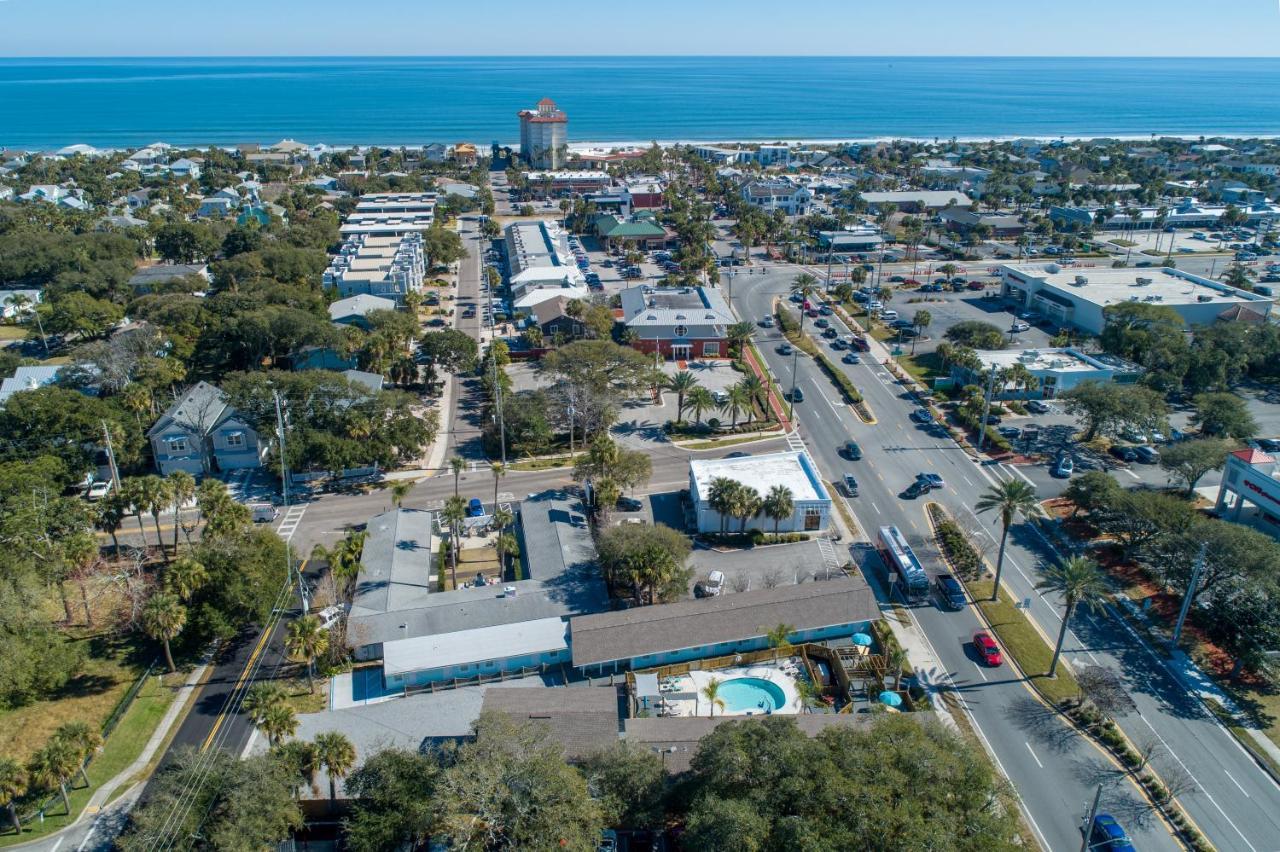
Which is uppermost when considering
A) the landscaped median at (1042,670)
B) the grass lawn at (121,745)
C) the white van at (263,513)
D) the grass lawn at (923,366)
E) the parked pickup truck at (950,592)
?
the grass lawn at (923,366)

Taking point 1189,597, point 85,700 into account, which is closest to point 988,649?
point 1189,597

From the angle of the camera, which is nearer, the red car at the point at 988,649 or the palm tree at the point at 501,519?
the red car at the point at 988,649

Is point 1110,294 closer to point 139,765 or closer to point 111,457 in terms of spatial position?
point 111,457

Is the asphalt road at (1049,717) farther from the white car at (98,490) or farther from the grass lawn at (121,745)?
the white car at (98,490)

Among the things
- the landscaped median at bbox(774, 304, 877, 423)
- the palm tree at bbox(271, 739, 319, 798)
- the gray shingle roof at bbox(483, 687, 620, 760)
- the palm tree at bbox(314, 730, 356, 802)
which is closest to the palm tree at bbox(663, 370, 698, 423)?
the landscaped median at bbox(774, 304, 877, 423)

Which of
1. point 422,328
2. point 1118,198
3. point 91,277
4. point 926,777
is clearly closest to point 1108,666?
point 926,777

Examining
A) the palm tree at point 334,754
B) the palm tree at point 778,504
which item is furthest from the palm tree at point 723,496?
the palm tree at point 334,754
